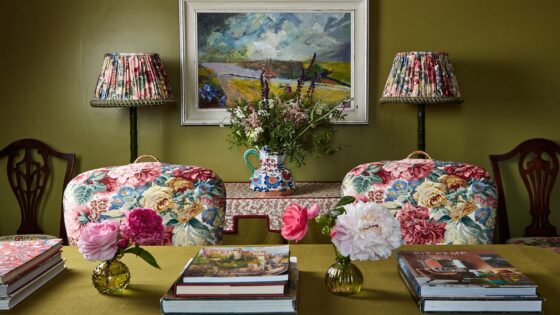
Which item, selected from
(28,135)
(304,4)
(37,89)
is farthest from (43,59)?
(304,4)

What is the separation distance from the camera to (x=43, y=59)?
152 inches

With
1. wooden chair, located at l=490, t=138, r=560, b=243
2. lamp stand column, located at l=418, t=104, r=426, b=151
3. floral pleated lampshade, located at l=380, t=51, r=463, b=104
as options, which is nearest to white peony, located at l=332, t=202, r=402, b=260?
floral pleated lampshade, located at l=380, t=51, r=463, b=104

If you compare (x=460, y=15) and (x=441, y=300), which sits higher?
(x=460, y=15)

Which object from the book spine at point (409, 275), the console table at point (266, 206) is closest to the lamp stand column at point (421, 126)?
the console table at point (266, 206)

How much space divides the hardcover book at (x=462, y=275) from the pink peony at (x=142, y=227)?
565mm

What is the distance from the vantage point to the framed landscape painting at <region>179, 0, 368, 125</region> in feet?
12.5

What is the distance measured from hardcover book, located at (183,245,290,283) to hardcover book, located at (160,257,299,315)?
0.15 ft

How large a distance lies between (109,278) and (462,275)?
768mm

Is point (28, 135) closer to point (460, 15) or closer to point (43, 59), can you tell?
point (43, 59)

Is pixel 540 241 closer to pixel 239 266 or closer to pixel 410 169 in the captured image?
pixel 410 169

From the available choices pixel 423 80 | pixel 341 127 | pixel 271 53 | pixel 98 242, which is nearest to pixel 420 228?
pixel 98 242

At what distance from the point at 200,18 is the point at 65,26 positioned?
0.82m

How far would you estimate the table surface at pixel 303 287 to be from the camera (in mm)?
1333

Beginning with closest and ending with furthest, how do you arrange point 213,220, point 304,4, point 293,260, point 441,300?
point 441,300 < point 293,260 < point 213,220 < point 304,4
